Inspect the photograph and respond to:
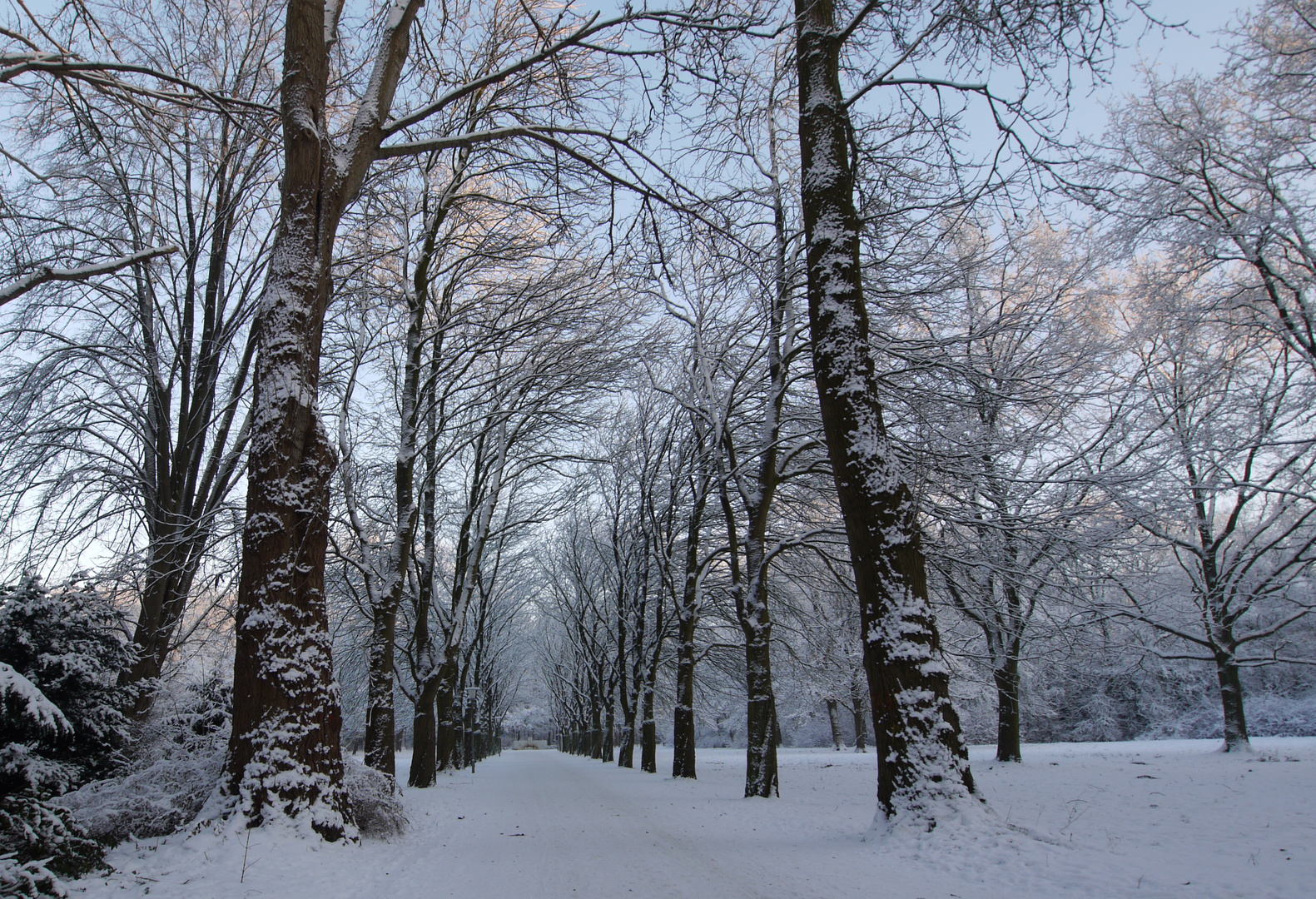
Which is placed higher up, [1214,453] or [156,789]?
[1214,453]

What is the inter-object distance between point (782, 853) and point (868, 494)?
116 inches

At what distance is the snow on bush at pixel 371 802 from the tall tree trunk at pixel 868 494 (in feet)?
14.3

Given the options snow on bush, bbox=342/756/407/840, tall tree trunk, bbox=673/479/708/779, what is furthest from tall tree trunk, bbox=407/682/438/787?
snow on bush, bbox=342/756/407/840

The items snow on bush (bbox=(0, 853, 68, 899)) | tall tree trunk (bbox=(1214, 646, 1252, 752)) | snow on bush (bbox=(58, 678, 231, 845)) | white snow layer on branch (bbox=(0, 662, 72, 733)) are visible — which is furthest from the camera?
tall tree trunk (bbox=(1214, 646, 1252, 752))

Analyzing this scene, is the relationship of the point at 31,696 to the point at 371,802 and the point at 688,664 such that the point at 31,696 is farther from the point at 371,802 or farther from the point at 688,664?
the point at 688,664

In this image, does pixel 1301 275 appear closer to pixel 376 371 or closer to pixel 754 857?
pixel 754 857

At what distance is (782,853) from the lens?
194 inches

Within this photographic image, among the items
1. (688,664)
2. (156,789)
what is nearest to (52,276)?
(156,789)

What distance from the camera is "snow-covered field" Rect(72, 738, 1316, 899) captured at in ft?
11.8

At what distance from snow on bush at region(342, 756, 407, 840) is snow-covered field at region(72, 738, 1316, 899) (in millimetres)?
221

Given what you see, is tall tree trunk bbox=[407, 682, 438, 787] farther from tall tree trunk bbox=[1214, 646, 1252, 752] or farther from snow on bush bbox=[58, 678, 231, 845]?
tall tree trunk bbox=[1214, 646, 1252, 752]

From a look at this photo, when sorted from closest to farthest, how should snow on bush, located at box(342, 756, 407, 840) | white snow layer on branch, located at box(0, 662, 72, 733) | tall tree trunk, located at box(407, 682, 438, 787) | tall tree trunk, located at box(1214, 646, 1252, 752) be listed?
1. white snow layer on branch, located at box(0, 662, 72, 733)
2. snow on bush, located at box(342, 756, 407, 840)
3. tall tree trunk, located at box(407, 682, 438, 787)
4. tall tree trunk, located at box(1214, 646, 1252, 752)

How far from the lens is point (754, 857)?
4.89m

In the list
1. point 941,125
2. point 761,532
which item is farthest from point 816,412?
point 941,125
